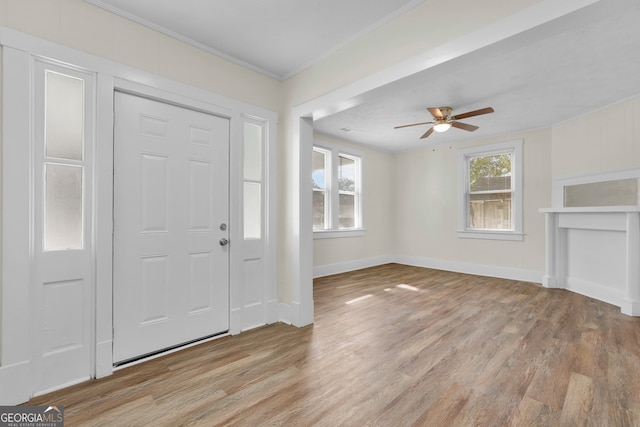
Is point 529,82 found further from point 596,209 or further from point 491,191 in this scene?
point 491,191

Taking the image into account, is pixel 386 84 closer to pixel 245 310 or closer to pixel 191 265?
pixel 191 265

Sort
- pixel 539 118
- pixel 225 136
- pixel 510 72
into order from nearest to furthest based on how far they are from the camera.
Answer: pixel 225 136 → pixel 510 72 → pixel 539 118

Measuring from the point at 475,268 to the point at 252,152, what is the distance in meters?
4.97

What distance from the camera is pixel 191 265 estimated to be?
2693 mm

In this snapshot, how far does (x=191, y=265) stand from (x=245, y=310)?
760mm

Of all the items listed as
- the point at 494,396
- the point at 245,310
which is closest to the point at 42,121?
the point at 245,310

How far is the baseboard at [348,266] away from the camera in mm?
5566

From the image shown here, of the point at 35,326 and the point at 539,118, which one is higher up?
the point at 539,118

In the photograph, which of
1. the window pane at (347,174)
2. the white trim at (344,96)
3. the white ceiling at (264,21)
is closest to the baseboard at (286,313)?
the white trim at (344,96)

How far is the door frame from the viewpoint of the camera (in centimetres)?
184

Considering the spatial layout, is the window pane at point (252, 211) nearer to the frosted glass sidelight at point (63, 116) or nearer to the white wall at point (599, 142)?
the frosted glass sidelight at point (63, 116)

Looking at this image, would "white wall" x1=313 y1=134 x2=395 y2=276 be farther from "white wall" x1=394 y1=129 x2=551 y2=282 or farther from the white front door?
the white front door

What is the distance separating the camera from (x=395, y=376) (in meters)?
2.15

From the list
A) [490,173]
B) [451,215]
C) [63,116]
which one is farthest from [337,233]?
[63,116]
